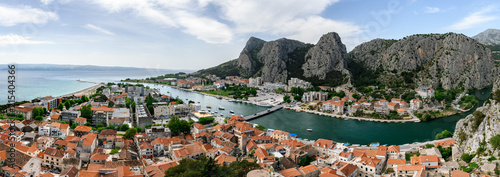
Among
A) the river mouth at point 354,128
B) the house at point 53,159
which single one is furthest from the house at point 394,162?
the house at point 53,159

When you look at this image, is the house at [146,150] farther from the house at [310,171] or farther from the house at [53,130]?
the house at [310,171]

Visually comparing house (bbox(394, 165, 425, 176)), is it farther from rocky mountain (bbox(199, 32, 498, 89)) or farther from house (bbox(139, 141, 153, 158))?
rocky mountain (bbox(199, 32, 498, 89))

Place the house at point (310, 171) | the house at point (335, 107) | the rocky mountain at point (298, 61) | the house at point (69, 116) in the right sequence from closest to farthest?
the house at point (310, 171) < the house at point (69, 116) < the house at point (335, 107) < the rocky mountain at point (298, 61)

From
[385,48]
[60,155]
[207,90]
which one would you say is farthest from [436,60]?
[60,155]

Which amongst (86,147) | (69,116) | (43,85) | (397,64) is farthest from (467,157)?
(43,85)

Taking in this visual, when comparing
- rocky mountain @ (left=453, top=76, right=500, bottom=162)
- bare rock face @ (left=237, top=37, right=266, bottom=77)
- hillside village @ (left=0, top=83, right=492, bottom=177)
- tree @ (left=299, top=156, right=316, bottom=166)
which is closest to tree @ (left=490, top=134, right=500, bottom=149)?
rocky mountain @ (left=453, top=76, right=500, bottom=162)

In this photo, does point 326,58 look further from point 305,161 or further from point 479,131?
point 305,161
